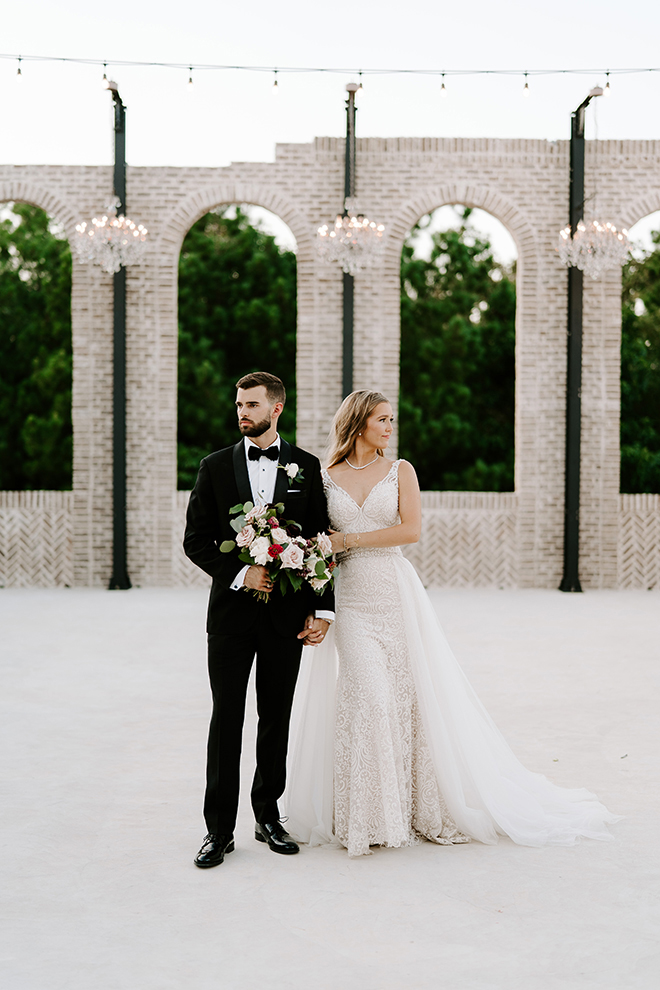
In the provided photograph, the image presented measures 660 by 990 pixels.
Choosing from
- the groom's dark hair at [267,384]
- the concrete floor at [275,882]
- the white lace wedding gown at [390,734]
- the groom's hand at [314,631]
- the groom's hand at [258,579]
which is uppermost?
the groom's dark hair at [267,384]

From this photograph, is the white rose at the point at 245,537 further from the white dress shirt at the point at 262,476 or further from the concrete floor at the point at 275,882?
the concrete floor at the point at 275,882

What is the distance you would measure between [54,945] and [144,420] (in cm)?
897

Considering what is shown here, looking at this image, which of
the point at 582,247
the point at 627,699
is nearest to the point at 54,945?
the point at 627,699

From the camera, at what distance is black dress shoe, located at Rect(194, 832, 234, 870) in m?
3.29

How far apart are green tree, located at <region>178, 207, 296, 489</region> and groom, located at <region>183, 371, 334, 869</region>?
53.8ft

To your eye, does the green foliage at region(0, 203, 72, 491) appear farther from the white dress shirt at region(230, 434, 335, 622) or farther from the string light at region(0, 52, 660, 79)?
the white dress shirt at region(230, 434, 335, 622)

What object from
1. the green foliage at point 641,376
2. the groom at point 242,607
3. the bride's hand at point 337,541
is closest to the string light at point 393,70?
the groom at point 242,607

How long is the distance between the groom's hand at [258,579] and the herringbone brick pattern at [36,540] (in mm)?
8460

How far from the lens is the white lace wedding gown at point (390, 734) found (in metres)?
3.47

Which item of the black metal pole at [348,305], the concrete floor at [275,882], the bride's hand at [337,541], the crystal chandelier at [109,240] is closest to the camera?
the concrete floor at [275,882]

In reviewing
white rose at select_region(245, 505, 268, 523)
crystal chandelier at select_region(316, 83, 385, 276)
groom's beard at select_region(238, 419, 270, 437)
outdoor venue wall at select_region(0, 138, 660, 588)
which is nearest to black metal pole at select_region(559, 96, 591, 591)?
outdoor venue wall at select_region(0, 138, 660, 588)

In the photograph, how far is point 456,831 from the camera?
11.8ft

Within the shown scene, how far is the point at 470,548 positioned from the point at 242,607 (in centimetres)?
821

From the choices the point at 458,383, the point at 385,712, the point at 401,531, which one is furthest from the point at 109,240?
the point at 458,383
